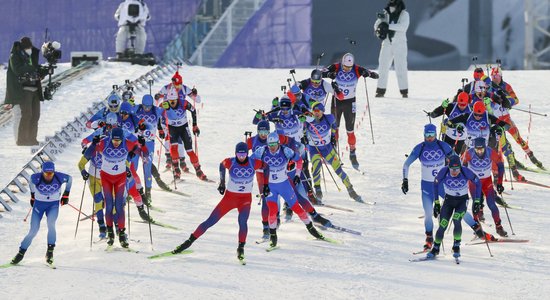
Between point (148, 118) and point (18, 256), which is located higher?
point (148, 118)

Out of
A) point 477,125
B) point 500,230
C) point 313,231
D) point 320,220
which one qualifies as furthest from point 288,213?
point 477,125

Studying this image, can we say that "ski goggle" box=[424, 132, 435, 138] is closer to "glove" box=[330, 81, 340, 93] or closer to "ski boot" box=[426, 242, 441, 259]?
"ski boot" box=[426, 242, 441, 259]

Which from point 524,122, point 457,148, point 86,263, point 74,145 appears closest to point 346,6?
point 524,122

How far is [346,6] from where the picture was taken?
36938 millimetres

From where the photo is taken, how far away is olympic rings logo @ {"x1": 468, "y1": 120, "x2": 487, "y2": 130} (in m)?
18.2

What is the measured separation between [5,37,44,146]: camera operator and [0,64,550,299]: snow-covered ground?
68cm

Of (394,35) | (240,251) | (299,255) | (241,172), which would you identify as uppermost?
(394,35)

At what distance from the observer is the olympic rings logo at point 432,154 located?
52.5 feet

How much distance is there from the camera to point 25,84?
22.4 m

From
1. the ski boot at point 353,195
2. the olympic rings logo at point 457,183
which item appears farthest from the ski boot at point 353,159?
the olympic rings logo at point 457,183

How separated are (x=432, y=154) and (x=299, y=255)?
92.5 inches

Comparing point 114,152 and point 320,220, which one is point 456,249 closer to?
point 320,220

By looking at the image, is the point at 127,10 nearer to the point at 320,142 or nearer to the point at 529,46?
the point at 529,46

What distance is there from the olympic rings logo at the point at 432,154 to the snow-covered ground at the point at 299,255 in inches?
44.1
